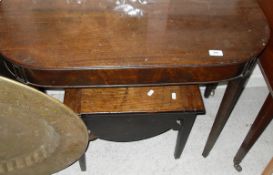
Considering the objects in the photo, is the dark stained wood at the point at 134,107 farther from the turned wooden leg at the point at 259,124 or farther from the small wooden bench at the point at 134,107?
the turned wooden leg at the point at 259,124

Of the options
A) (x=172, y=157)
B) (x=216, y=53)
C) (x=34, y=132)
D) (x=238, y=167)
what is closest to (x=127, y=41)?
(x=216, y=53)

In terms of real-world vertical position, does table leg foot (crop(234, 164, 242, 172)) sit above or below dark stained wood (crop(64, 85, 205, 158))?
below

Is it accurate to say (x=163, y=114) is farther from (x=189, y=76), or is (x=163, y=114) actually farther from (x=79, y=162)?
(x=79, y=162)

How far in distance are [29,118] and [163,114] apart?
0.44 metres

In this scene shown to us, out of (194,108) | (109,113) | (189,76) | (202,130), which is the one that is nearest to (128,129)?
A: (109,113)

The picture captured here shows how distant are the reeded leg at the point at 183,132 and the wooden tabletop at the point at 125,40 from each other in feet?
0.85

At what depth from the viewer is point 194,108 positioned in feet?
3.48

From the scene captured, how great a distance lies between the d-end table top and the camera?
825 mm

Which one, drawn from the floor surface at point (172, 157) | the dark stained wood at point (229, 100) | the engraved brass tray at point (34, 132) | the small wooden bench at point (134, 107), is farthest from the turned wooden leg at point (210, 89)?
the engraved brass tray at point (34, 132)

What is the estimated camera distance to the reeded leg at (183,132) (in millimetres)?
1124

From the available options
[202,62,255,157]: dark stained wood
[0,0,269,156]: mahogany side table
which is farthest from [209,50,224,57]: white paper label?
[202,62,255,157]: dark stained wood

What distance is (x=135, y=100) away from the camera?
1.07m

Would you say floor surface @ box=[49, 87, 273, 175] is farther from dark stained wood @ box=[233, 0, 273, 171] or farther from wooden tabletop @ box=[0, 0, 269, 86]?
wooden tabletop @ box=[0, 0, 269, 86]

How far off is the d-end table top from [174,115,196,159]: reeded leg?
12.7 inches
